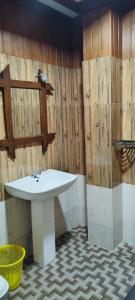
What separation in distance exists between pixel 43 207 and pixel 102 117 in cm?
104

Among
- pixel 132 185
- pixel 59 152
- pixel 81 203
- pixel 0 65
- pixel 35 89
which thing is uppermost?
pixel 0 65

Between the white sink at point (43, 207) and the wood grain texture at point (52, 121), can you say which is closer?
the white sink at point (43, 207)

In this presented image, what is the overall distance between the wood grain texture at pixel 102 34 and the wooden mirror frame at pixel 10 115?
0.57 metres

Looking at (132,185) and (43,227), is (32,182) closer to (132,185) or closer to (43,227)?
(43,227)

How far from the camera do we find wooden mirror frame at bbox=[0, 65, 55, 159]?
2.12 m

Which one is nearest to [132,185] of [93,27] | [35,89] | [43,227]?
[43,227]

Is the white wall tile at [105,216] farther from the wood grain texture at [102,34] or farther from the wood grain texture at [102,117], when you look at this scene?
the wood grain texture at [102,34]

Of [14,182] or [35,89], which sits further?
[35,89]

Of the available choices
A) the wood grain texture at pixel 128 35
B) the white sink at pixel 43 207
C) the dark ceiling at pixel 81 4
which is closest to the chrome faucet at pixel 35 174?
the white sink at pixel 43 207

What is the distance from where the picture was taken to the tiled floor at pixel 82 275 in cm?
197

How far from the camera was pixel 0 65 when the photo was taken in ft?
6.86

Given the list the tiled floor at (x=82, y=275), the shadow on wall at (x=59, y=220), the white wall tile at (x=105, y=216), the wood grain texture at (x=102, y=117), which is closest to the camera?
the tiled floor at (x=82, y=275)

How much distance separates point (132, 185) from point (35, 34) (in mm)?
1825

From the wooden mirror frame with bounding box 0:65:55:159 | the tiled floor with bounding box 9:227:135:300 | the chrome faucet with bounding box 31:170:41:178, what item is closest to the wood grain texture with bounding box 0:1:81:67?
the wooden mirror frame with bounding box 0:65:55:159
